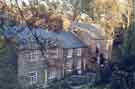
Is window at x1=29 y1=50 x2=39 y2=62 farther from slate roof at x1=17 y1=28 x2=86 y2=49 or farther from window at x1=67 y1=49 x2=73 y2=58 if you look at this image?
window at x1=67 y1=49 x2=73 y2=58

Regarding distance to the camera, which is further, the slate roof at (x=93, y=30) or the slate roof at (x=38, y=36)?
the slate roof at (x=93, y=30)

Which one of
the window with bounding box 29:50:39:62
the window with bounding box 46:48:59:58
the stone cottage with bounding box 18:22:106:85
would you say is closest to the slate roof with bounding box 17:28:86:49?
the stone cottage with bounding box 18:22:106:85

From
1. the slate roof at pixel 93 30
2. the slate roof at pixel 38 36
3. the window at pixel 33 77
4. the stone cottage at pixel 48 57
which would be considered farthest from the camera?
the slate roof at pixel 93 30

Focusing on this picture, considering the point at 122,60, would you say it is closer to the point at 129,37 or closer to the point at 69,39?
the point at 129,37

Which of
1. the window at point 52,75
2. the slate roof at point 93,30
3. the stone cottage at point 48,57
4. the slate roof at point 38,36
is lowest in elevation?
the window at point 52,75

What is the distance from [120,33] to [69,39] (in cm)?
268

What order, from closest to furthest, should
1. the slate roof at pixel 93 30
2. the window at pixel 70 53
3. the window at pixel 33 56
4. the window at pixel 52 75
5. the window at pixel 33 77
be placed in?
the window at pixel 33 77, the window at pixel 33 56, the window at pixel 52 75, the slate roof at pixel 93 30, the window at pixel 70 53

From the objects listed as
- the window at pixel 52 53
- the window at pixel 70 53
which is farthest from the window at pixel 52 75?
the window at pixel 70 53

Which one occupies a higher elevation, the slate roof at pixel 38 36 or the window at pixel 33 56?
the slate roof at pixel 38 36

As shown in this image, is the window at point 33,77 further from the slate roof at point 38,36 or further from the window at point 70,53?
the window at point 70,53

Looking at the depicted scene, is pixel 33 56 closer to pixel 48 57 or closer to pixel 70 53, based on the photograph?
pixel 48 57

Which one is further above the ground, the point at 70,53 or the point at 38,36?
the point at 38,36

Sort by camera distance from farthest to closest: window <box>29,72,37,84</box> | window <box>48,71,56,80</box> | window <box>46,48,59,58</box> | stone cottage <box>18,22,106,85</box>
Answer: window <box>48,71,56,80</box>, window <box>46,48,59,58</box>, window <box>29,72,37,84</box>, stone cottage <box>18,22,106,85</box>

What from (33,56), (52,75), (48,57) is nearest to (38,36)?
(33,56)
